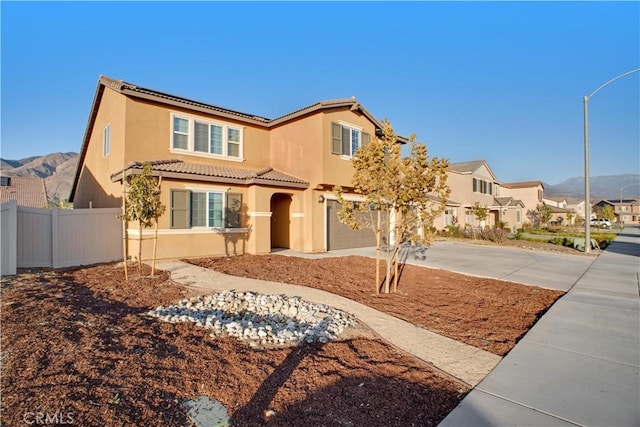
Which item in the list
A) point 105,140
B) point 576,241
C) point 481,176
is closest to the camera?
point 105,140

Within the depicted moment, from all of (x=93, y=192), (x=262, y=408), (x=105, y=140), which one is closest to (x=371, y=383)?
(x=262, y=408)

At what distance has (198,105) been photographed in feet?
43.2

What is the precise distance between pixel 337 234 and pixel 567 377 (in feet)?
40.0

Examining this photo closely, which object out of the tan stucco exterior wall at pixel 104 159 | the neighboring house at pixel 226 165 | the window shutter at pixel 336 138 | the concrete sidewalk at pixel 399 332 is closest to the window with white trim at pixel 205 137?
the neighboring house at pixel 226 165

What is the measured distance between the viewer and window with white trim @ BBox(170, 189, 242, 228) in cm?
1147

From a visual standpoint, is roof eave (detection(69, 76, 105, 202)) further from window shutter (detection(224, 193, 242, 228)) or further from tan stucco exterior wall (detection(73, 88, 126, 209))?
window shutter (detection(224, 193, 242, 228))

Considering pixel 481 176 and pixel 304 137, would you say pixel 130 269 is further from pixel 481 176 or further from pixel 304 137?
pixel 481 176

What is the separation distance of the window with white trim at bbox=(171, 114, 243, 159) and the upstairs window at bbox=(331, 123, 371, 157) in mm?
4439

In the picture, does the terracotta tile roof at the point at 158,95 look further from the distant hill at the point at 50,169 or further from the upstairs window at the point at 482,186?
the distant hill at the point at 50,169

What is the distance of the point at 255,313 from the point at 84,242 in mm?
8551

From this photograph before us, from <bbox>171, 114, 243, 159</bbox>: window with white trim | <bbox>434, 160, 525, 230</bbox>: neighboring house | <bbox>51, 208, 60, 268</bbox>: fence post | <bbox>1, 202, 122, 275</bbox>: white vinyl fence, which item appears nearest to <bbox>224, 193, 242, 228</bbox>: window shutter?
<bbox>171, 114, 243, 159</bbox>: window with white trim

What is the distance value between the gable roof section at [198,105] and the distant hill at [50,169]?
109 m

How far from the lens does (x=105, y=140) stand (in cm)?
1411

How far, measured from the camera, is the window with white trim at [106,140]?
13422 mm
